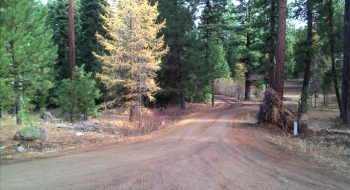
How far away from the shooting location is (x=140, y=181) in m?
5.49

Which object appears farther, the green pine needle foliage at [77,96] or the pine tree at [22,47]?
the green pine needle foliage at [77,96]

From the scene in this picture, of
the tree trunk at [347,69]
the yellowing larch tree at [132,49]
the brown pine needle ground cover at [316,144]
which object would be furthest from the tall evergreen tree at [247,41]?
the brown pine needle ground cover at [316,144]

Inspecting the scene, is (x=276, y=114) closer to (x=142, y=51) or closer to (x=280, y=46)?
(x=280, y=46)

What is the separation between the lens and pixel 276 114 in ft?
44.1

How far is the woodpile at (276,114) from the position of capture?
1309 centimetres

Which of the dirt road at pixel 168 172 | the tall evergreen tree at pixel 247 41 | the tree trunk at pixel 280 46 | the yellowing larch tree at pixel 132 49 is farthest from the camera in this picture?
the tall evergreen tree at pixel 247 41

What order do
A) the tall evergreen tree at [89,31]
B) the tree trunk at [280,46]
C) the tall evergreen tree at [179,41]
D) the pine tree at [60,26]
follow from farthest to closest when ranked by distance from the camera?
the pine tree at [60,26] → the tall evergreen tree at [89,31] → the tall evergreen tree at [179,41] → the tree trunk at [280,46]

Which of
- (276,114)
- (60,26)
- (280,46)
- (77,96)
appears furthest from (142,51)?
(60,26)

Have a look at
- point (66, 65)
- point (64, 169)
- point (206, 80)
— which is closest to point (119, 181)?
point (64, 169)

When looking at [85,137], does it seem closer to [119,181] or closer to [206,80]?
[119,181]

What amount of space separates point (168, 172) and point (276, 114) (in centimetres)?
905

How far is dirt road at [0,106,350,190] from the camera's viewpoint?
17.5ft

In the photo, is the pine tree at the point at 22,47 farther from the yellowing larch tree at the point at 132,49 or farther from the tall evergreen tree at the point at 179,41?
the tall evergreen tree at the point at 179,41

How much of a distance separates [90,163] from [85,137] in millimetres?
4273
